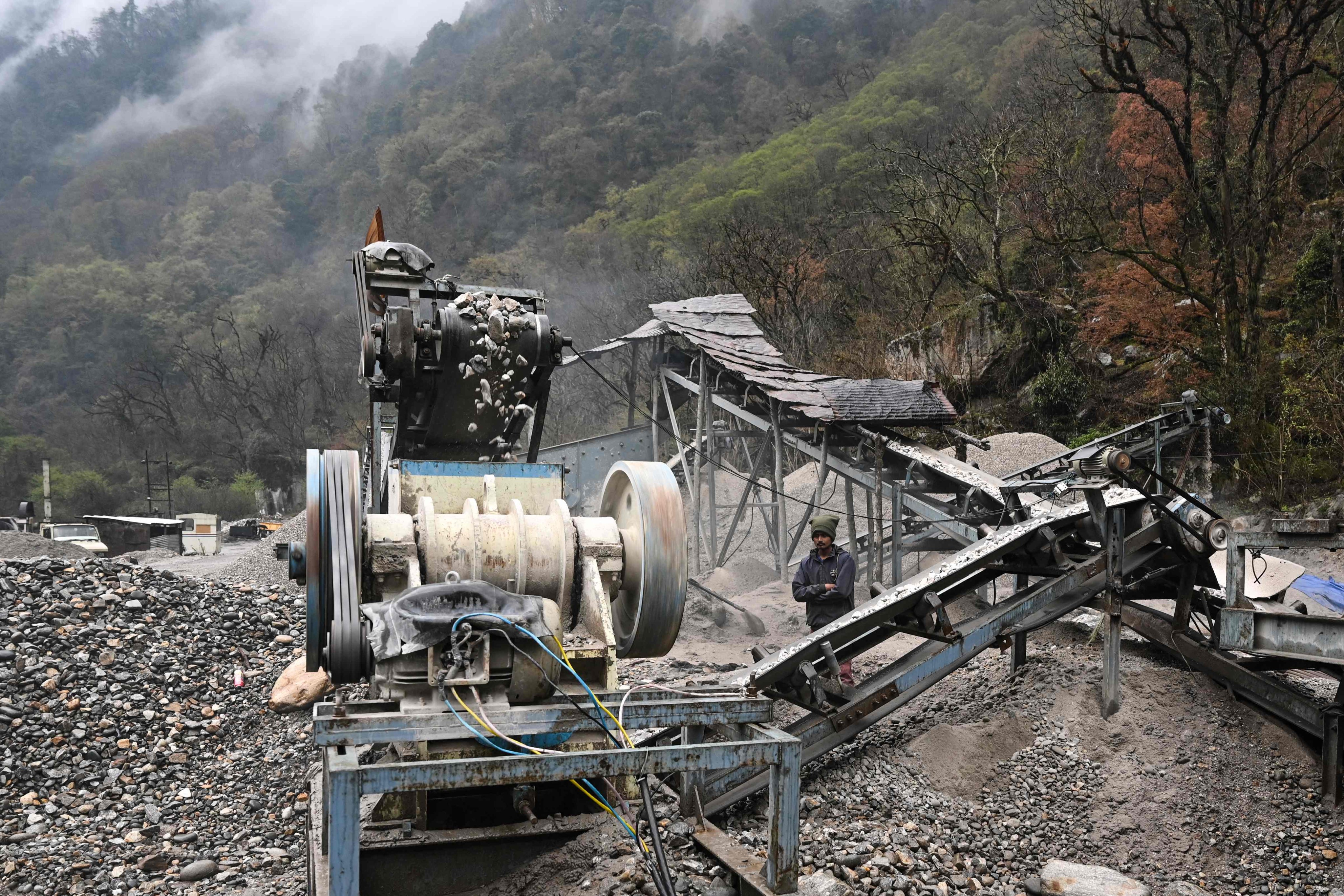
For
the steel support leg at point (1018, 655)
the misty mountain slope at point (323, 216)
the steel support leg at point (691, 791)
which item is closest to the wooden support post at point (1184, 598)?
the steel support leg at point (1018, 655)

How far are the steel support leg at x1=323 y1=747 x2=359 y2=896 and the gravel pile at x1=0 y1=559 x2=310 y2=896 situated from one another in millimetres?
2825

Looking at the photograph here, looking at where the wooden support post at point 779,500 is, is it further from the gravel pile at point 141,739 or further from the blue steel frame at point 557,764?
the blue steel frame at point 557,764

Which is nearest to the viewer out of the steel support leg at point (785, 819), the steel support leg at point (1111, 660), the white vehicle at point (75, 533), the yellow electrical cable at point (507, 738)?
the yellow electrical cable at point (507, 738)

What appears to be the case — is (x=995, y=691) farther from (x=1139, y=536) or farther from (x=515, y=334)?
(x=515, y=334)

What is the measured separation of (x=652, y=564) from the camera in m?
4.66

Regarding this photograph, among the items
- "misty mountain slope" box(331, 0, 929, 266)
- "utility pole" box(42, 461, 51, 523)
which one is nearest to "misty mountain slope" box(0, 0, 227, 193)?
"misty mountain slope" box(331, 0, 929, 266)

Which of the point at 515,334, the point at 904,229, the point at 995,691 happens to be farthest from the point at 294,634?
the point at 904,229

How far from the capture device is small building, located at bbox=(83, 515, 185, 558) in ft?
94.7

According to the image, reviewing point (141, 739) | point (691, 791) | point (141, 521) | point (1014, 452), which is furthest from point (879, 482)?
point (141, 521)

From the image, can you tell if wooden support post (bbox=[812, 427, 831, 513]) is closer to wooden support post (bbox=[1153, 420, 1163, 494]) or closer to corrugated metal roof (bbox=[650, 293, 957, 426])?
corrugated metal roof (bbox=[650, 293, 957, 426])

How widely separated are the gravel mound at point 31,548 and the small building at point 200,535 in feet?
34.1

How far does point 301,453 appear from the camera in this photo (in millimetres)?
50656

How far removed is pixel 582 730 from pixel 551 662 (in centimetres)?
32

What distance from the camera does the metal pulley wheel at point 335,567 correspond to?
13.3ft
